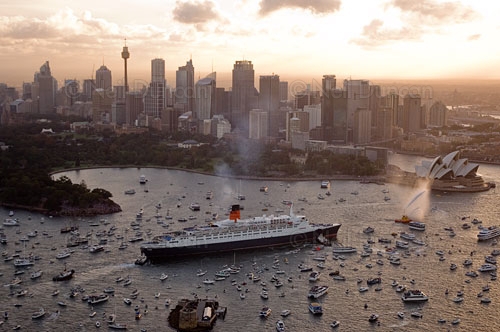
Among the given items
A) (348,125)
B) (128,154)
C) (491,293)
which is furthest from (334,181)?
(348,125)

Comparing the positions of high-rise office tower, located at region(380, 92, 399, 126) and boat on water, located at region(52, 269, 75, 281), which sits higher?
high-rise office tower, located at region(380, 92, 399, 126)

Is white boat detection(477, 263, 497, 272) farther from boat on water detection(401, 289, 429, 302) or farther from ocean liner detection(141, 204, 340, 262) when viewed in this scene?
ocean liner detection(141, 204, 340, 262)

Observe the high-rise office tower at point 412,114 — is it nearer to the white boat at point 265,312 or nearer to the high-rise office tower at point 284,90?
the high-rise office tower at point 284,90

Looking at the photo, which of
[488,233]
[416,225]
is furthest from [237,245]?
[488,233]

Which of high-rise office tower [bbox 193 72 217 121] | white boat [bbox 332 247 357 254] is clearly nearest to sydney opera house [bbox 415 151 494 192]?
white boat [bbox 332 247 357 254]

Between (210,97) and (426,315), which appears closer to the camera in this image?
(426,315)

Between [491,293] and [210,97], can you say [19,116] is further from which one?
[491,293]
